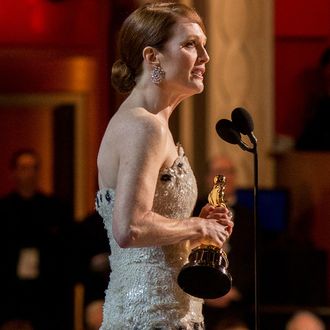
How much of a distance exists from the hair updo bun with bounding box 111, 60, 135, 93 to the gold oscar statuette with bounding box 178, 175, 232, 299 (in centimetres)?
42

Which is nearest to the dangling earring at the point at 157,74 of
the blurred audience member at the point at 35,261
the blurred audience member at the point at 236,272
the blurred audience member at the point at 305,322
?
the blurred audience member at the point at 236,272

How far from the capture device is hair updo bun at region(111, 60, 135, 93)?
3084mm

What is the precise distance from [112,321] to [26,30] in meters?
5.01

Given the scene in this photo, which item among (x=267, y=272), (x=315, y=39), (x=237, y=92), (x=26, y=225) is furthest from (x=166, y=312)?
(x=315, y=39)

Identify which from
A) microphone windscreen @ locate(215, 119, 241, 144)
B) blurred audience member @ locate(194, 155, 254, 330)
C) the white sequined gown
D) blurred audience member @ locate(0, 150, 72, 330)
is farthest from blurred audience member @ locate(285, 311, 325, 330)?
the white sequined gown

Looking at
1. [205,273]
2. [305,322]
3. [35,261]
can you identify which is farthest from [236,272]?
[205,273]

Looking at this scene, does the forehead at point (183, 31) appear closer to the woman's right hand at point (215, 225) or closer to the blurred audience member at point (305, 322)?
the woman's right hand at point (215, 225)

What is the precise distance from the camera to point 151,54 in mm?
3012

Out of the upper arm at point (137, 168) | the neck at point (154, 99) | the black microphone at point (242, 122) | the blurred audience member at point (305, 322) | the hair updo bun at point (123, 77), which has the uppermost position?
the hair updo bun at point (123, 77)

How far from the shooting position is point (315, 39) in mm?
7598

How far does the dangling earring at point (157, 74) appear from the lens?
3.02 meters

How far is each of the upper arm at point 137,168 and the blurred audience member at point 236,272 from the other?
96.1 inches

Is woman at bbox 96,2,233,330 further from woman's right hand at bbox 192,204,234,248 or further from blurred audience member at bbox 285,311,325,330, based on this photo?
blurred audience member at bbox 285,311,325,330

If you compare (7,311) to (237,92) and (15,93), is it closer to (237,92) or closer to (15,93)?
(237,92)
